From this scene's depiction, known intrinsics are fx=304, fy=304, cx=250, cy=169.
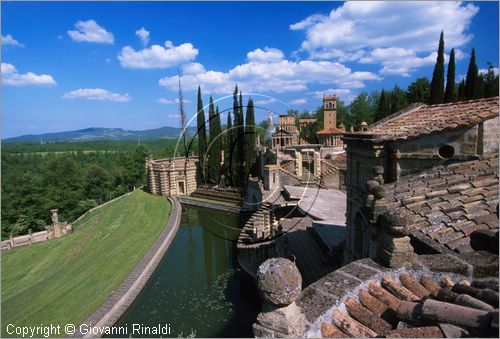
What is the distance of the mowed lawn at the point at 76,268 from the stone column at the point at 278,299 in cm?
1317

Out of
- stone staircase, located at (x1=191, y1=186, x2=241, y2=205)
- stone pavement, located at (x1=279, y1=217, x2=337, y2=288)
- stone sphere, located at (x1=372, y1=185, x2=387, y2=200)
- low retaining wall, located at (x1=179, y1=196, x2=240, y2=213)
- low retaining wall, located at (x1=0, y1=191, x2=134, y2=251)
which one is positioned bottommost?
low retaining wall, located at (x1=0, y1=191, x2=134, y2=251)

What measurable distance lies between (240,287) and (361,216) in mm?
10166

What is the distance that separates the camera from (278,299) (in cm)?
275

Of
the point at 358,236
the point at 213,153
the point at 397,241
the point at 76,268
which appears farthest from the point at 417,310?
the point at 213,153

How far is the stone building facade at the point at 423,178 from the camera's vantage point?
4734 mm

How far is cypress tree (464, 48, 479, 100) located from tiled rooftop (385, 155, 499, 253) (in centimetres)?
2565

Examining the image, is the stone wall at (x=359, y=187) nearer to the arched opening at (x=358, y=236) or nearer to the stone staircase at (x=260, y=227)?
the arched opening at (x=358, y=236)

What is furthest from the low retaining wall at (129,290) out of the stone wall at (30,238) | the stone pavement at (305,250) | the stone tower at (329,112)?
the stone tower at (329,112)

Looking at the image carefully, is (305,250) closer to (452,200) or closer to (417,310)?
(452,200)

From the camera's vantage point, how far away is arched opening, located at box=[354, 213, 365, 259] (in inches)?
359

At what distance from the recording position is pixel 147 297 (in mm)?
16031

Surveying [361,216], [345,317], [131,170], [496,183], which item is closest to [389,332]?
[345,317]

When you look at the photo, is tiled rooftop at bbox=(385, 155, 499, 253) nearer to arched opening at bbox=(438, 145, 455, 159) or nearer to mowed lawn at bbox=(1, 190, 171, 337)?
arched opening at bbox=(438, 145, 455, 159)

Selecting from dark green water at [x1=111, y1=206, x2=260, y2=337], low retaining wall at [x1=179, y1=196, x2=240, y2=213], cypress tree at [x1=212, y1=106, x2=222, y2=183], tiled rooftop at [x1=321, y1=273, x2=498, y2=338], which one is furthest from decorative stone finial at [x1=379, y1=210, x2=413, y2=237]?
cypress tree at [x1=212, y1=106, x2=222, y2=183]
